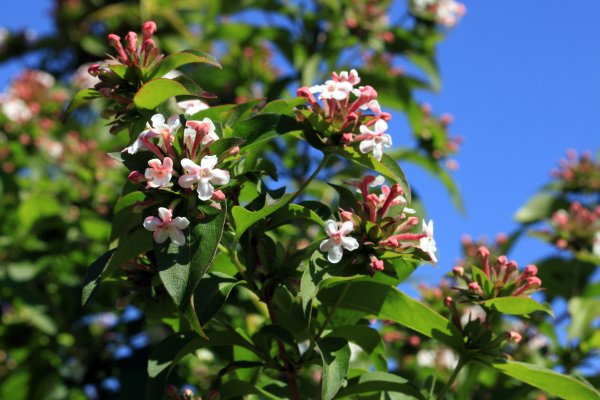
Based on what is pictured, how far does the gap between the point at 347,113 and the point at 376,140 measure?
95 mm

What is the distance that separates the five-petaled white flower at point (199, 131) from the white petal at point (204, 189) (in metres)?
0.09

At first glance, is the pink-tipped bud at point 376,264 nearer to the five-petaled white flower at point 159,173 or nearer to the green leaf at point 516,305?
the green leaf at point 516,305

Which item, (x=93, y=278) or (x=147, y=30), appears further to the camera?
(x=147, y=30)

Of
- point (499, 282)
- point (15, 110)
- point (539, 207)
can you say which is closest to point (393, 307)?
point (499, 282)

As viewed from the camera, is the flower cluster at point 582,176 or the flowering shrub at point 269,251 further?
the flower cluster at point 582,176

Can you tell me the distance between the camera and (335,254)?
55.5 inches

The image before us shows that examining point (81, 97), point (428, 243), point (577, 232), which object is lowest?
point (81, 97)

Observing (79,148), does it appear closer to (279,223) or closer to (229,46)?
(229,46)

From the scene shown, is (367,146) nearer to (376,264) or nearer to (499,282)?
(376,264)

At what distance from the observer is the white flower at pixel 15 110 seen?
4867mm

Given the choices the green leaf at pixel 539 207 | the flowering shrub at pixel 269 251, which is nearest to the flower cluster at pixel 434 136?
the green leaf at pixel 539 207

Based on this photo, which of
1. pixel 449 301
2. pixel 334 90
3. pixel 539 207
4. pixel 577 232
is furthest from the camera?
pixel 539 207

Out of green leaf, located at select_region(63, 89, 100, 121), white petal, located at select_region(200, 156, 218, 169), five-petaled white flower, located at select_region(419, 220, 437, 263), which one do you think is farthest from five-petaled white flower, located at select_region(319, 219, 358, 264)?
green leaf, located at select_region(63, 89, 100, 121)

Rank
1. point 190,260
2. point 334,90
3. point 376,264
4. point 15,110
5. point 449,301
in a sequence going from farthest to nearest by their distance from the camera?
point 15,110
point 449,301
point 334,90
point 376,264
point 190,260
